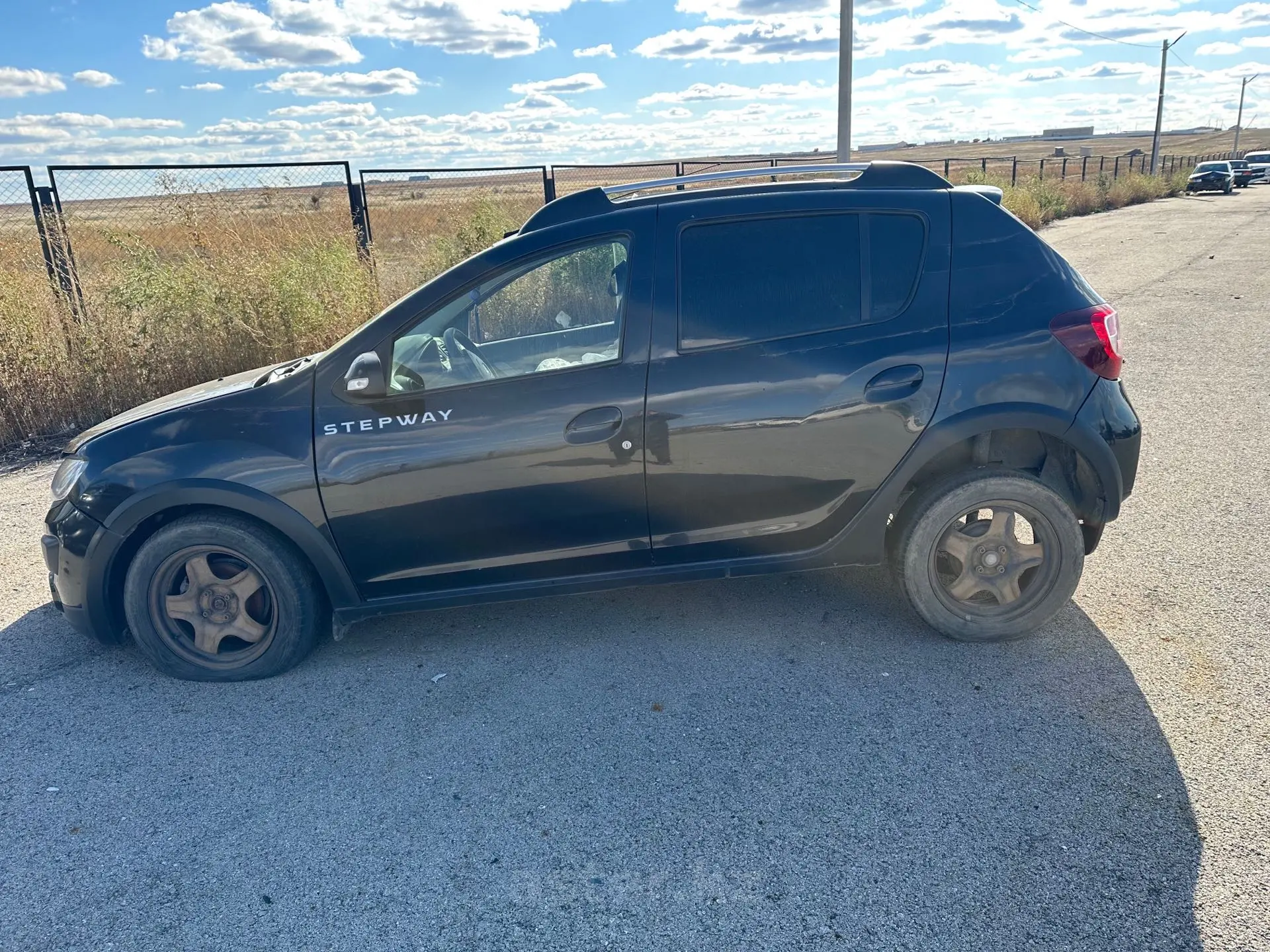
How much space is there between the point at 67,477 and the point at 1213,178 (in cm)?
5215

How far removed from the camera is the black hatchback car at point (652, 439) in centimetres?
366

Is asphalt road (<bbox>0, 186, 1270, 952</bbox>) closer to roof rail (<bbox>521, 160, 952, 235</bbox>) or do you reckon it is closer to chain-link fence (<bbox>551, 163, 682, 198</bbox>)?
roof rail (<bbox>521, 160, 952, 235</bbox>)

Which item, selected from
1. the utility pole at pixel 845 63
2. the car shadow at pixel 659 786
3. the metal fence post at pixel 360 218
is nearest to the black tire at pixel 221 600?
the car shadow at pixel 659 786

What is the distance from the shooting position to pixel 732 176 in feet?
14.0

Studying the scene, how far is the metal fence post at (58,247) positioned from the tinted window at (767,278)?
23.1 feet

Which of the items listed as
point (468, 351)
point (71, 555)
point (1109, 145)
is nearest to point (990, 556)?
point (468, 351)

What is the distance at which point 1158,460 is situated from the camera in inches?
237

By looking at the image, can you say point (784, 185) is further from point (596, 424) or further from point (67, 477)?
point (67, 477)

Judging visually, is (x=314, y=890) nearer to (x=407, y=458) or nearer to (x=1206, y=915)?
(x=407, y=458)

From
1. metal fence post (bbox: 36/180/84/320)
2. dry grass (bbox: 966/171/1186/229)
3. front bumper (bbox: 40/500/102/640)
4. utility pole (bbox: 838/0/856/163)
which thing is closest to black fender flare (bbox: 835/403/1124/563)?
front bumper (bbox: 40/500/102/640)

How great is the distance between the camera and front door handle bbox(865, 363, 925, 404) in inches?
144

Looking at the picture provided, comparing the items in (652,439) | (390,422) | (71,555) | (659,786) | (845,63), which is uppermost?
(845,63)

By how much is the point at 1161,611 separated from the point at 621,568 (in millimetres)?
2448

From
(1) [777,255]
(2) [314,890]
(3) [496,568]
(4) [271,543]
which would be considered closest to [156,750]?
(4) [271,543]
